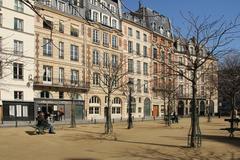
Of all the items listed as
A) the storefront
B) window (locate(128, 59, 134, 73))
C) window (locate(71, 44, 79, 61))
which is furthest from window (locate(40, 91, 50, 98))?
window (locate(128, 59, 134, 73))

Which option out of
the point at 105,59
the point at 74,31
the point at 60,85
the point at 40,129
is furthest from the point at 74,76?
the point at 40,129

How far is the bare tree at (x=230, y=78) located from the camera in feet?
123

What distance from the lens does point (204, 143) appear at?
20484 mm

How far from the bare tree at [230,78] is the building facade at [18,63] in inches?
796

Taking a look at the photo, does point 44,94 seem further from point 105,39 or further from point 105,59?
point 105,39

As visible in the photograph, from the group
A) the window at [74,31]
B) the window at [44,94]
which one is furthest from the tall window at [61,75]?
the window at [74,31]

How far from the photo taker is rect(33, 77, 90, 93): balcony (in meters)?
51.0

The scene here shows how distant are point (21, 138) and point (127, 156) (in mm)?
7854

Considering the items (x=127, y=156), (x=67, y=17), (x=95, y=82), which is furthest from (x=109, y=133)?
(x=95, y=82)

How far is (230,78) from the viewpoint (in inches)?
1608

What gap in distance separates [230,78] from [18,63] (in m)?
21.8

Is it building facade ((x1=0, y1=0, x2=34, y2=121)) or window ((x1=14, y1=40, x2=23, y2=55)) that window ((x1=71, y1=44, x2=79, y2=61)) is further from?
window ((x1=14, y1=40, x2=23, y2=55))

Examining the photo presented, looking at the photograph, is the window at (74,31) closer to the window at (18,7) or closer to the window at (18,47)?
the window at (18,7)

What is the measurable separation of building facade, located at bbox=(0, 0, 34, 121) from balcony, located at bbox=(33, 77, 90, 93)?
1.21 m
